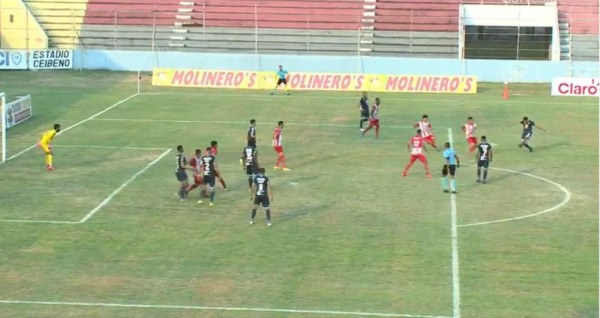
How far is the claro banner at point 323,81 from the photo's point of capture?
195ft

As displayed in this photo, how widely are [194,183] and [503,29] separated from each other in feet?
142

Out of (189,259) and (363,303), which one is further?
(189,259)

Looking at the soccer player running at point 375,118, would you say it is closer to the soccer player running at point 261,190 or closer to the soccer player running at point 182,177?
the soccer player running at point 182,177

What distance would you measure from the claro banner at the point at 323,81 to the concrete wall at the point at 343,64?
3.94m

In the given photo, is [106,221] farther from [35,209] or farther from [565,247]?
[565,247]

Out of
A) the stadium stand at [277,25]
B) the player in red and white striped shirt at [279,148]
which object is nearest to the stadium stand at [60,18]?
the stadium stand at [277,25]

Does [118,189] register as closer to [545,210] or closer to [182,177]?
[182,177]

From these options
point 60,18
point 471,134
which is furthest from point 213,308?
point 60,18

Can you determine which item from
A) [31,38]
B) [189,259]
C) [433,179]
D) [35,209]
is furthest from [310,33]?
[189,259]

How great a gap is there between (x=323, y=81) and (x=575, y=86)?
13.5m

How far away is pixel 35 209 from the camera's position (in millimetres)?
30094

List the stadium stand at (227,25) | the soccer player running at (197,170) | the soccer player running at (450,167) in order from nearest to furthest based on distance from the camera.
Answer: the soccer player running at (197,170), the soccer player running at (450,167), the stadium stand at (227,25)

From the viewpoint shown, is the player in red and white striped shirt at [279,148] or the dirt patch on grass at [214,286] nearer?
the dirt patch on grass at [214,286]

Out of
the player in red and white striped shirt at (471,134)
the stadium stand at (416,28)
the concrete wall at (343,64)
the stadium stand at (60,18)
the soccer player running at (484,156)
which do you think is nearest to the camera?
the soccer player running at (484,156)
